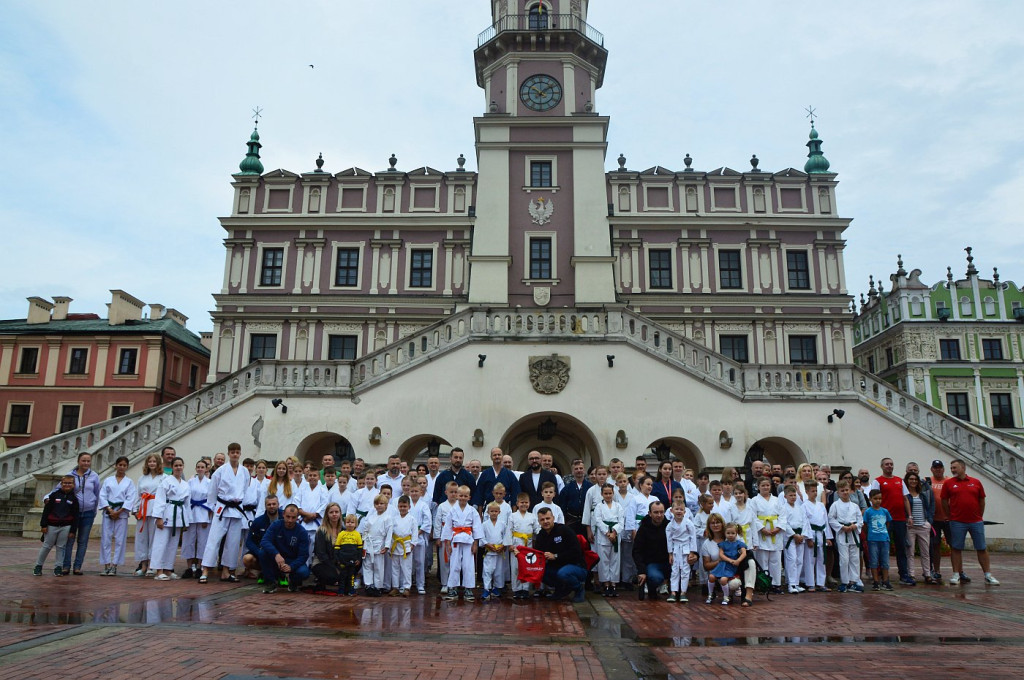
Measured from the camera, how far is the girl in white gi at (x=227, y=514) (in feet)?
38.8

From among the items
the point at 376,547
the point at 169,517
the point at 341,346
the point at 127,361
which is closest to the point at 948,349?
the point at 341,346

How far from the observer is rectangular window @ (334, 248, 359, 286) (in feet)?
106

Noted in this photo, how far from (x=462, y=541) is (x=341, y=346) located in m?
22.5

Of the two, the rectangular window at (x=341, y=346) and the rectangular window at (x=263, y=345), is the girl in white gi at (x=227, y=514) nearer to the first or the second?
the rectangular window at (x=341, y=346)

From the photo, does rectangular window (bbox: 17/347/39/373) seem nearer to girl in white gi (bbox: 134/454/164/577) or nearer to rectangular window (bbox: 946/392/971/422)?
girl in white gi (bbox: 134/454/164/577)

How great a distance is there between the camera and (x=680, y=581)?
10.1m

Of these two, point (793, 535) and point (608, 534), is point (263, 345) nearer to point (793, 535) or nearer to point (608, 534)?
point (608, 534)

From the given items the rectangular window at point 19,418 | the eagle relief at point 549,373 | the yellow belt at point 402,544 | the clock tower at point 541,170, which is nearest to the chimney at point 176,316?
the rectangular window at point 19,418

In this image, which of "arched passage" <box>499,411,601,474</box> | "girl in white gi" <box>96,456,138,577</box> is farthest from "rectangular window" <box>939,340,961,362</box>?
"girl in white gi" <box>96,456,138,577</box>

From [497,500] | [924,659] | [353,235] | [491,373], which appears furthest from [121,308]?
[924,659]

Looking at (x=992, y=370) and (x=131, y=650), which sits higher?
(x=992, y=370)

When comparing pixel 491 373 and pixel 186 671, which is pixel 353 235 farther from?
pixel 186 671

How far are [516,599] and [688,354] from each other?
10724 millimetres

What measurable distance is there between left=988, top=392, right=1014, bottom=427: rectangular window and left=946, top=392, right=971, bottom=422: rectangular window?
4.59 feet
